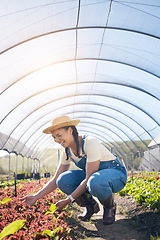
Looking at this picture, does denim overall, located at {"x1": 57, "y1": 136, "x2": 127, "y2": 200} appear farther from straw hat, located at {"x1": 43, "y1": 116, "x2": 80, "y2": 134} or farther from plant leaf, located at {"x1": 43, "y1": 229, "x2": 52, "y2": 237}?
plant leaf, located at {"x1": 43, "y1": 229, "x2": 52, "y2": 237}

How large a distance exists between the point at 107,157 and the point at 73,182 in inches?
27.7

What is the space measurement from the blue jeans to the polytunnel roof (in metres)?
3.46

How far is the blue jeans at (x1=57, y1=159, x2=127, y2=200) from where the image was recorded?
130 inches

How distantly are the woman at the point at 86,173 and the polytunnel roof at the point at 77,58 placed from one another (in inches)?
115

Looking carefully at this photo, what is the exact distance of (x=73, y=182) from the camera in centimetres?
392

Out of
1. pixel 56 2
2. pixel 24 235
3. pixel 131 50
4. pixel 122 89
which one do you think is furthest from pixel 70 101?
pixel 24 235

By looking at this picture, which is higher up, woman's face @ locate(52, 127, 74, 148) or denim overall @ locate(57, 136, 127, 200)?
woman's face @ locate(52, 127, 74, 148)

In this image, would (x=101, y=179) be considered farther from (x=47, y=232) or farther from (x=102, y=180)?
(x=47, y=232)

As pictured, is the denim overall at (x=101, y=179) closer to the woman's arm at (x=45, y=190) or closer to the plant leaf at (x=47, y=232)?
the woman's arm at (x=45, y=190)

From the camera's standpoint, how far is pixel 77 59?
8.66 meters

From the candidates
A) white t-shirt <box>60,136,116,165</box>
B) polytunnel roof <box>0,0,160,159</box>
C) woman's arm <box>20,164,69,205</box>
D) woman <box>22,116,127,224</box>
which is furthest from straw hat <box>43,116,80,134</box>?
polytunnel roof <box>0,0,160,159</box>

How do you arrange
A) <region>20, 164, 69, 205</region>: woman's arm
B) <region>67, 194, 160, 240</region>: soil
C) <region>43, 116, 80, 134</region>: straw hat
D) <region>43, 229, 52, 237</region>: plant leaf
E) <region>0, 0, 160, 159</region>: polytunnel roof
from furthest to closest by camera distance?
<region>0, 0, 160, 159</region>: polytunnel roof → <region>20, 164, 69, 205</region>: woman's arm → <region>43, 116, 80, 134</region>: straw hat → <region>67, 194, 160, 240</region>: soil → <region>43, 229, 52, 237</region>: plant leaf

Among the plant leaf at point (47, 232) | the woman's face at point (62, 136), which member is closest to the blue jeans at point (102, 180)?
the woman's face at point (62, 136)

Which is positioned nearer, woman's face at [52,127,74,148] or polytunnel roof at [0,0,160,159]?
woman's face at [52,127,74,148]
